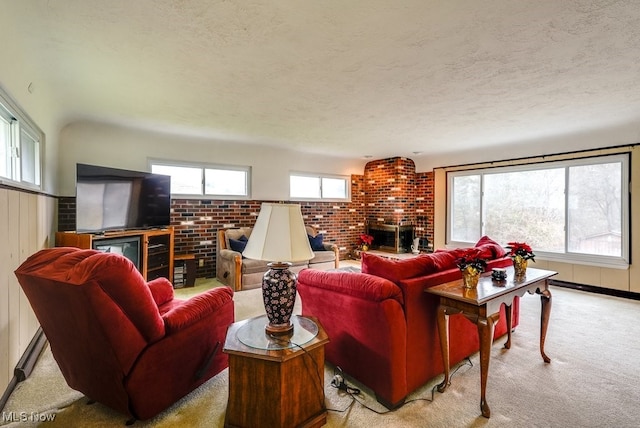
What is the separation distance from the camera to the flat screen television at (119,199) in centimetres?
336

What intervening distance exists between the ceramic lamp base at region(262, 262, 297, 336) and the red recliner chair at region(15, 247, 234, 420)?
19.5 inches

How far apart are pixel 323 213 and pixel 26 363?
503cm

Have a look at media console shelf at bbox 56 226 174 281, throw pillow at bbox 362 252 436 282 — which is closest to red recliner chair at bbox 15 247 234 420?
throw pillow at bbox 362 252 436 282

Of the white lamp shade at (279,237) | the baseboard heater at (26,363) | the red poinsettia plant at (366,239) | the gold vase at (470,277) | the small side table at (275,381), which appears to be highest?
the white lamp shade at (279,237)

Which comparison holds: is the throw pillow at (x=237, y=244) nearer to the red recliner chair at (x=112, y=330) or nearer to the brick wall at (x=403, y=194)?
the red recliner chair at (x=112, y=330)

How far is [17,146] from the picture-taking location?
7.38 ft

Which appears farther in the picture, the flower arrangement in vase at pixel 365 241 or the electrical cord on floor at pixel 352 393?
the flower arrangement in vase at pixel 365 241

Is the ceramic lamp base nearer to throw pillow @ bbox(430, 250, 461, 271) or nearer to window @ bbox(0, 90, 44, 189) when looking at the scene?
throw pillow @ bbox(430, 250, 461, 271)

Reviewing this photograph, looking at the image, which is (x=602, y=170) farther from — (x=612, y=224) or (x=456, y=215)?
(x=456, y=215)

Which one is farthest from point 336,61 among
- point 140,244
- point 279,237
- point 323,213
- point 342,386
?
point 323,213

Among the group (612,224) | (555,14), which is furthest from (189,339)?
(612,224)

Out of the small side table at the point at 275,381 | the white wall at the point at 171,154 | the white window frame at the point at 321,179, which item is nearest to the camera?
the small side table at the point at 275,381

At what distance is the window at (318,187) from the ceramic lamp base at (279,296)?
4443 millimetres

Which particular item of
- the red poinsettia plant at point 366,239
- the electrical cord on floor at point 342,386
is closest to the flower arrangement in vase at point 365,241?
the red poinsettia plant at point 366,239
